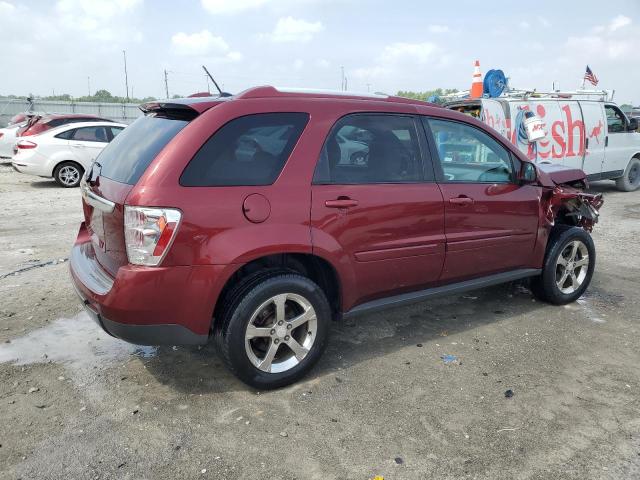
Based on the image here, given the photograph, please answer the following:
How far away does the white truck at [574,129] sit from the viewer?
9.07 m

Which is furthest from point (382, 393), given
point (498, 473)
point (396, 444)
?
point (498, 473)

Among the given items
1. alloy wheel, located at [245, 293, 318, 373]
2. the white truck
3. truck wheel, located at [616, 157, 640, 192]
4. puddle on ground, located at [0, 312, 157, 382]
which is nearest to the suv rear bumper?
alloy wheel, located at [245, 293, 318, 373]

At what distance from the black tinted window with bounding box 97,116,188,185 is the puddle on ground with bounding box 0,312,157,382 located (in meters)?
1.30

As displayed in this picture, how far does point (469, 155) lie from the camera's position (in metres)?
4.20

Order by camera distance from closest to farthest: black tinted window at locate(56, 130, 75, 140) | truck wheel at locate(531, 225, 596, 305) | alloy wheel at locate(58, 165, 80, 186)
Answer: truck wheel at locate(531, 225, 596, 305), black tinted window at locate(56, 130, 75, 140), alloy wheel at locate(58, 165, 80, 186)

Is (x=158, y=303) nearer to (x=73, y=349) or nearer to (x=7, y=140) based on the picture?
(x=73, y=349)

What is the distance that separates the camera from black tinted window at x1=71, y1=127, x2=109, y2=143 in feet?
38.5

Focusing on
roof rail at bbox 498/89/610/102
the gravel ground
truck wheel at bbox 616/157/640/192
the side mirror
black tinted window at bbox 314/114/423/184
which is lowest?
the gravel ground

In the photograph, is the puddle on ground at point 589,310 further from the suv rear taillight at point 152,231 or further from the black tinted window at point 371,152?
the suv rear taillight at point 152,231

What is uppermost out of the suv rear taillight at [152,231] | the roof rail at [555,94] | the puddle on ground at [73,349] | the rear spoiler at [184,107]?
the roof rail at [555,94]

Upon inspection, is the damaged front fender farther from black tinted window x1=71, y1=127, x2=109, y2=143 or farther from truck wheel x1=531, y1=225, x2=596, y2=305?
black tinted window x1=71, y1=127, x2=109, y2=143

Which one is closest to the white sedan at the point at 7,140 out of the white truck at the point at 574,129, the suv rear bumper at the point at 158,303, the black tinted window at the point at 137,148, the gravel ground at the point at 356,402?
the gravel ground at the point at 356,402

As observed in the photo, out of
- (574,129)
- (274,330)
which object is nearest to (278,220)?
(274,330)

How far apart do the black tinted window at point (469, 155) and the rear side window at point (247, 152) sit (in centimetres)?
121
